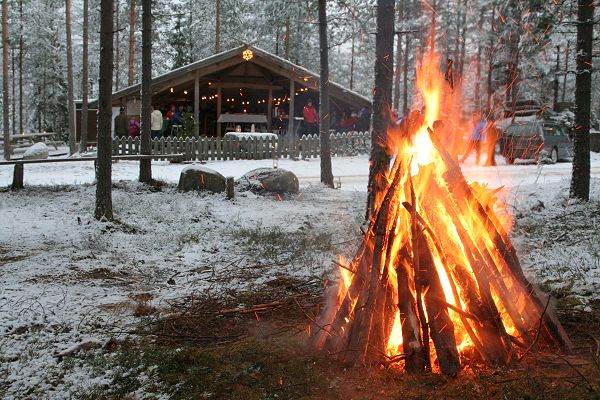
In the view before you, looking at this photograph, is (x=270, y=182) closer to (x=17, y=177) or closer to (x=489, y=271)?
(x=17, y=177)

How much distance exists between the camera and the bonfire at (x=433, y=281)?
4.24 m

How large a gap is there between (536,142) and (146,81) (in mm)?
17436

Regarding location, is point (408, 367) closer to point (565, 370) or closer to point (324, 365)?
point (324, 365)

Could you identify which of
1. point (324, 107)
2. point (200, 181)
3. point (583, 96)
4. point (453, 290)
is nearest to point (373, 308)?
point (453, 290)

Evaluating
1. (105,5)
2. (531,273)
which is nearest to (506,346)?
(531,273)

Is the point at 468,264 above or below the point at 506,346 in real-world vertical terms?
above

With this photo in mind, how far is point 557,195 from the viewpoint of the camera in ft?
40.2

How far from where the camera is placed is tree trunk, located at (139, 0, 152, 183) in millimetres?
13562

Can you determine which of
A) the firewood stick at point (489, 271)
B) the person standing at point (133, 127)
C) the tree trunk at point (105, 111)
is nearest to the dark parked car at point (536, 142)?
the person standing at point (133, 127)

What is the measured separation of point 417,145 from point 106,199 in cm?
667

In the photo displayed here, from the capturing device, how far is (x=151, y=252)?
823cm

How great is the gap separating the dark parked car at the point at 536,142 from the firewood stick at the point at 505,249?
19.5 meters

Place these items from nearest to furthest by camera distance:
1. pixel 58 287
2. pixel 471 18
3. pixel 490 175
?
pixel 58 287 → pixel 490 175 → pixel 471 18

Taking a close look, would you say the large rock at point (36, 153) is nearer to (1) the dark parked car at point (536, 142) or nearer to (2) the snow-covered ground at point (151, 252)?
(2) the snow-covered ground at point (151, 252)
